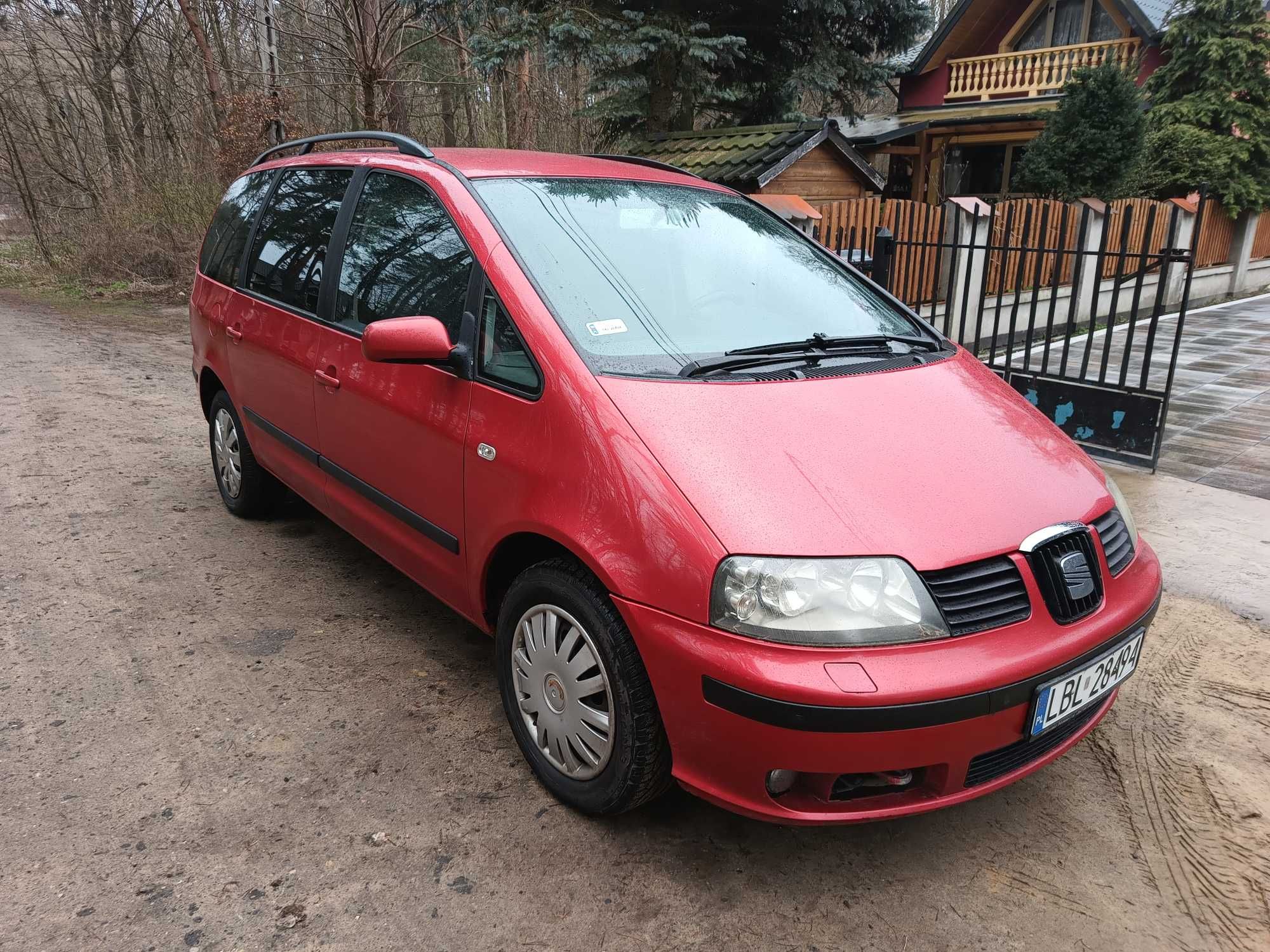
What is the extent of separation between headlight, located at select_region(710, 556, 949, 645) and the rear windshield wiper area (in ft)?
2.37

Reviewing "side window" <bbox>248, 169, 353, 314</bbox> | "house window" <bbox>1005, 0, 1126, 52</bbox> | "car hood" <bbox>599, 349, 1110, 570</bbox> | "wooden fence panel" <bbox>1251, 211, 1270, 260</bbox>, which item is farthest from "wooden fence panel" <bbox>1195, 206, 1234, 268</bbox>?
"side window" <bbox>248, 169, 353, 314</bbox>

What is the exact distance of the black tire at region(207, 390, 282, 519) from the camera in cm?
444

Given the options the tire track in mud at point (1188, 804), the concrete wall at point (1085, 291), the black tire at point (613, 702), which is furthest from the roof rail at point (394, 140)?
the concrete wall at point (1085, 291)

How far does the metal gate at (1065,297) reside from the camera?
17.5 feet

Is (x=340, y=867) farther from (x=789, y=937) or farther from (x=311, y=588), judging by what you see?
(x=311, y=588)

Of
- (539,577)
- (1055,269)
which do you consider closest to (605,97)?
(1055,269)

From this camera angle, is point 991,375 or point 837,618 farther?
point 991,375

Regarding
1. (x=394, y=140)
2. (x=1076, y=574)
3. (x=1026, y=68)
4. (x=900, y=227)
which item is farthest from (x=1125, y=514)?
(x=1026, y=68)

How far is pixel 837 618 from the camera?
1.97m

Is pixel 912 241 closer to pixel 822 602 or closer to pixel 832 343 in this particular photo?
pixel 832 343

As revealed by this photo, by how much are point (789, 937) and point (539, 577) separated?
109 centimetres

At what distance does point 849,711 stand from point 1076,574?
767mm

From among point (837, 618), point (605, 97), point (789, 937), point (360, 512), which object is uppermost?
point (605, 97)

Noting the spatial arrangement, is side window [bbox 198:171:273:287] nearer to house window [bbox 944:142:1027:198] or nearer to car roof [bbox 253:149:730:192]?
car roof [bbox 253:149:730:192]
